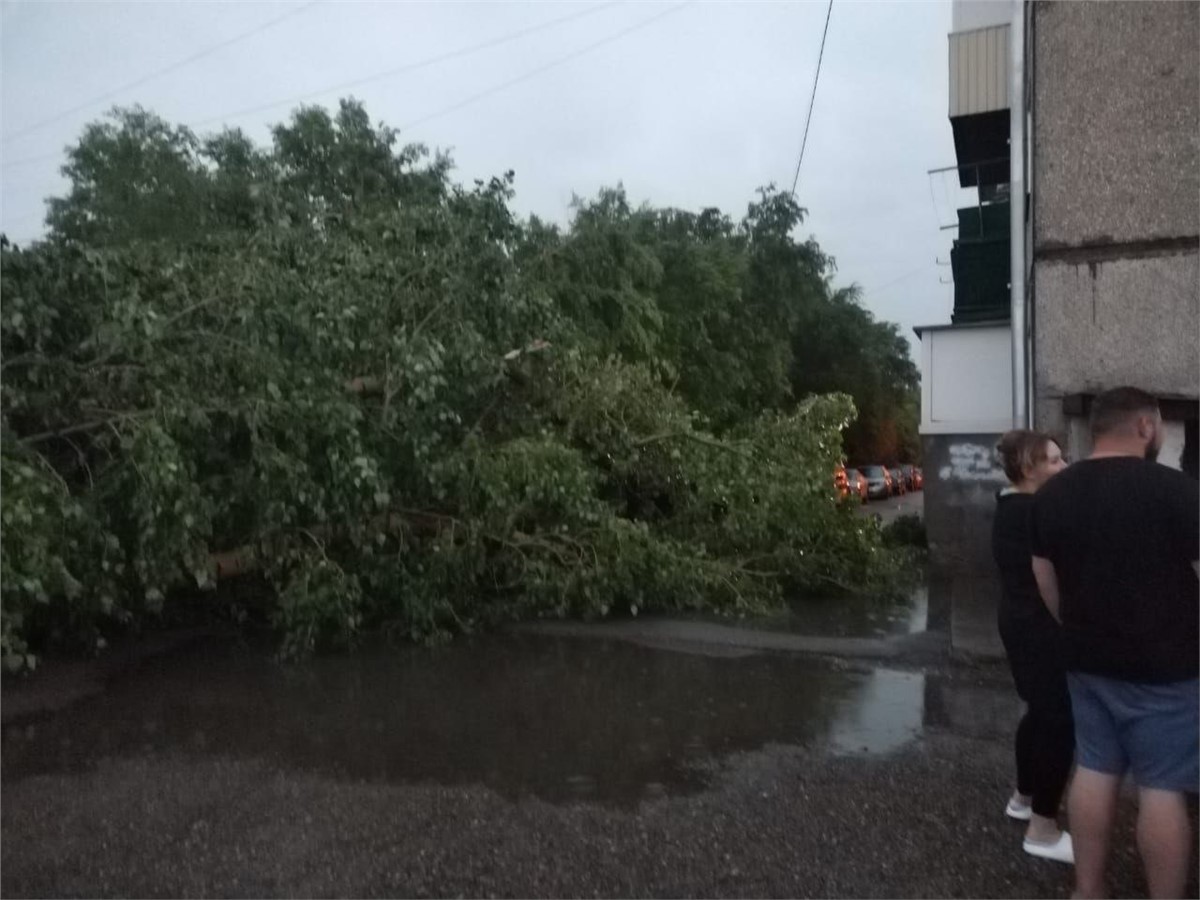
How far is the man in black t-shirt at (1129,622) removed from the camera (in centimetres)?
337

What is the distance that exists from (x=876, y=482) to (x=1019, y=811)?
1051 inches

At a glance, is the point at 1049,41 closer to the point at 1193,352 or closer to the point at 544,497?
the point at 1193,352

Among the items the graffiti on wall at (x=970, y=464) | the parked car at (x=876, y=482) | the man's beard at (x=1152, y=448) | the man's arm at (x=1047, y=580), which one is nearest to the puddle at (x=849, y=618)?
the graffiti on wall at (x=970, y=464)

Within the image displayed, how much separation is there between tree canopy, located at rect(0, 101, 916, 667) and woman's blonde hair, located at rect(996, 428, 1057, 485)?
4.66 m

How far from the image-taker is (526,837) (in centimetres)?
456

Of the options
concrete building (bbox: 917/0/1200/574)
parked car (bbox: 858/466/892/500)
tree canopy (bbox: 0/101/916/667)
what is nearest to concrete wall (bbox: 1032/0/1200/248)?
concrete building (bbox: 917/0/1200/574)

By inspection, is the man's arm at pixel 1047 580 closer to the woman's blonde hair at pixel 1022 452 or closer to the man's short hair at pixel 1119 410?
the man's short hair at pixel 1119 410

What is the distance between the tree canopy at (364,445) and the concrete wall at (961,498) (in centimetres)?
184

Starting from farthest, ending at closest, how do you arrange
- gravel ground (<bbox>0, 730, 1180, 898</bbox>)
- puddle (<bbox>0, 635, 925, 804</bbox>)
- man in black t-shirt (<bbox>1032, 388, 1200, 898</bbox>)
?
1. puddle (<bbox>0, 635, 925, 804</bbox>)
2. gravel ground (<bbox>0, 730, 1180, 898</bbox>)
3. man in black t-shirt (<bbox>1032, 388, 1200, 898</bbox>)

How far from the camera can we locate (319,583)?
8.05m

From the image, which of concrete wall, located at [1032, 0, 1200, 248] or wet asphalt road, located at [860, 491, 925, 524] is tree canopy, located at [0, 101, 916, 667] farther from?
wet asphalt road, located at [860, 491, 925, 524]

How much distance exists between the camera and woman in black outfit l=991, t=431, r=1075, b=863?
13.8 feet

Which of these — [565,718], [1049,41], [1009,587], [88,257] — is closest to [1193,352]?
[1049,41]

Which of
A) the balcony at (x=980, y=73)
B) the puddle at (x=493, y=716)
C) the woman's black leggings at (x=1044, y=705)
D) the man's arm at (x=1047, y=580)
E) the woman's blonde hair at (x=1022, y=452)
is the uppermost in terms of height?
the balcony at (x=980, y=73)
